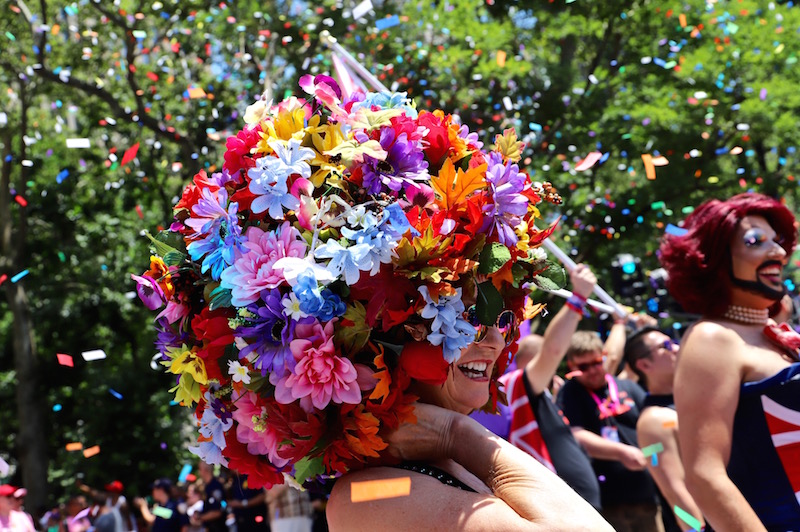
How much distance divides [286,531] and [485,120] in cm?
747

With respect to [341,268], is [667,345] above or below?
below

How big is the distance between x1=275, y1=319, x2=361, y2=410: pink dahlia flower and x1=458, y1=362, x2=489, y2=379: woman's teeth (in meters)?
0.33

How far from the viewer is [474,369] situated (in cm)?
223

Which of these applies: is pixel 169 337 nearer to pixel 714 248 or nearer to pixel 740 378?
pixel 740 378

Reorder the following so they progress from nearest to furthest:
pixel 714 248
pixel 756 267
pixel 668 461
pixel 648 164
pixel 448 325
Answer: pixel 448 325 < pixel 756 267 < pixel 714 248 < pixel 668 461 < pixel 648 164

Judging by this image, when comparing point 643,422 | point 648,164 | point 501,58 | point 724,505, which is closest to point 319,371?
point 724,505

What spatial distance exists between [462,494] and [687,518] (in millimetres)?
2928

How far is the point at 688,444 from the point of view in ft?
→ 10.6

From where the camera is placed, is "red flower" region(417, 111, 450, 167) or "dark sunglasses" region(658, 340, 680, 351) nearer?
"red flower" region(417, 111, 450, 167)

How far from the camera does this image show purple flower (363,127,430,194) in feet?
6.73

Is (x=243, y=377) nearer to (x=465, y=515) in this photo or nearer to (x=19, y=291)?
(x=465, y=515)

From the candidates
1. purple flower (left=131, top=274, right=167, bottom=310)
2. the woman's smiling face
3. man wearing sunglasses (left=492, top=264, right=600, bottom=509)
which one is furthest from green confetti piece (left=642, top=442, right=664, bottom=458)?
purple flower (left=131, top=274, right=167, bottom=310)

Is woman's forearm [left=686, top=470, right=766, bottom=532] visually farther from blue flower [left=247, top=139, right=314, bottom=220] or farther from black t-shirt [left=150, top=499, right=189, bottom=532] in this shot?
black t-shirt [left=150, top=499, right=189, bottom=532]

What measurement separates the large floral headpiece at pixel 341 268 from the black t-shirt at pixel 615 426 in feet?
12.8
